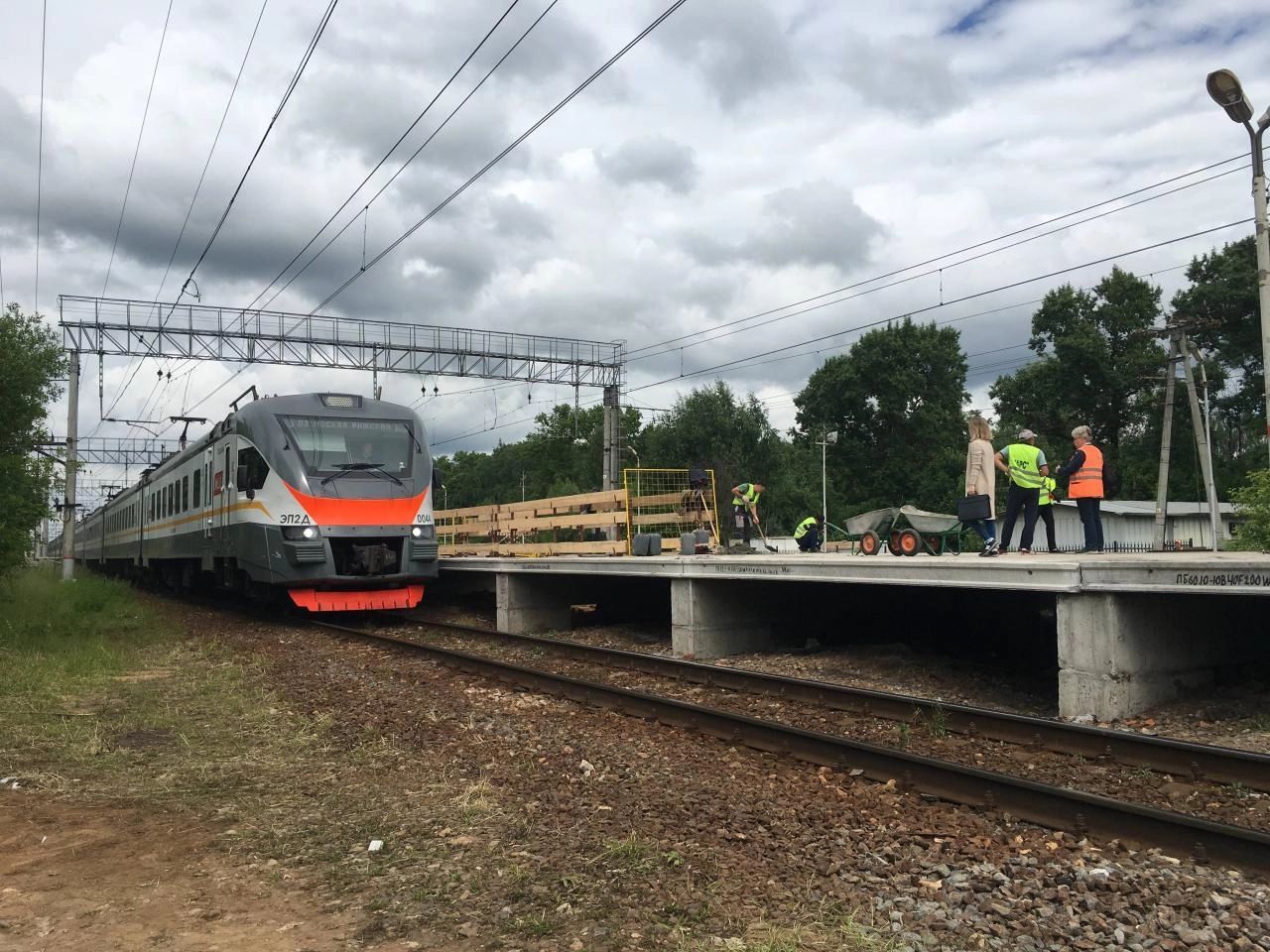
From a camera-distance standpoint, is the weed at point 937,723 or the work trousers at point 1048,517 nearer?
the weed at point 937,723

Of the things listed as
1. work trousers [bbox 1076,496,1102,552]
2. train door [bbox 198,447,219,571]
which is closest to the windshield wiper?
train door [bbox 198,447,219,571]

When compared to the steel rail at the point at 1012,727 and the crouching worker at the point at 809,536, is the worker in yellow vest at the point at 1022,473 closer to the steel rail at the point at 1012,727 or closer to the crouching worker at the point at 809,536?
the steel rail at the point at 1012,727

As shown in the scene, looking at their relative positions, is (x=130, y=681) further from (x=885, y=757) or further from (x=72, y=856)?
(x=885, y=757)

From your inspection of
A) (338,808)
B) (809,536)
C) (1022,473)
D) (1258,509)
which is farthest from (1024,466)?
(1258,509)

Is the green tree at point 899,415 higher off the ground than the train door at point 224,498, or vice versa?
the green tree at point 899,415

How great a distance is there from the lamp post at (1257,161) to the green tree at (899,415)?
4498cm

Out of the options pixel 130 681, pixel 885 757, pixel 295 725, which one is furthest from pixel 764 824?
pixel 130 681

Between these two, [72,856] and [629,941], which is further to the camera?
[72,856]

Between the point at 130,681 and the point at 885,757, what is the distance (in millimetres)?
7970

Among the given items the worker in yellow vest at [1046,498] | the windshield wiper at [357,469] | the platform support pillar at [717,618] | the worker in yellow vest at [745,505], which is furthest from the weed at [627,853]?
the worker in yellow vest at [745,505]

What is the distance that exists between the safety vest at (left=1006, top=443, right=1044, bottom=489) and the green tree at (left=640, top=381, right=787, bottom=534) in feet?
146

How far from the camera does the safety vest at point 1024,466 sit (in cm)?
1073

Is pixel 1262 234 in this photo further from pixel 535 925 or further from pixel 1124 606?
pixel 535 925

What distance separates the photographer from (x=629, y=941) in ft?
11.8
